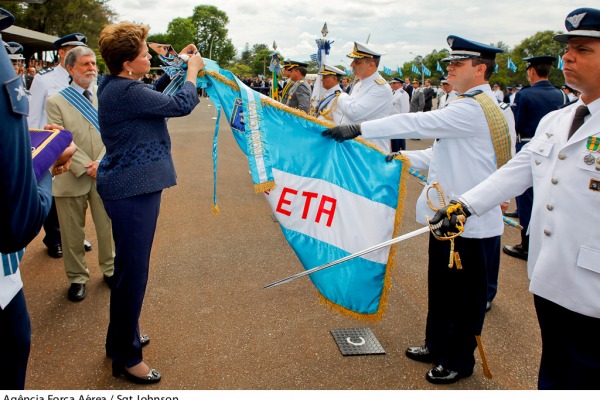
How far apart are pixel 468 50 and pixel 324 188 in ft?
4.19

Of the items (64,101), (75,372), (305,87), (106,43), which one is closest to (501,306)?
(75,372)

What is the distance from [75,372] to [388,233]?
2240 millimetres

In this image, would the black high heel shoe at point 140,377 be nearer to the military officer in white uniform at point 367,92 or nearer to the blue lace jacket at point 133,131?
the blue lace jacket at point 133,131

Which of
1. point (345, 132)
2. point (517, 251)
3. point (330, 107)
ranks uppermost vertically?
point (345, 132)

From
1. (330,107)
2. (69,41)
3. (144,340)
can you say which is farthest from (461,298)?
(69,41)

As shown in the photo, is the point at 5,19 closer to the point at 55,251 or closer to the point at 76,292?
the point at 76,292

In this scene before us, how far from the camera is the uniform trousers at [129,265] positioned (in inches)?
107

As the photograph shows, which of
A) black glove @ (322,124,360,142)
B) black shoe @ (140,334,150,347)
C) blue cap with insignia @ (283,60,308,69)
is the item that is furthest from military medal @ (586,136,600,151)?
blue cap with insignia @ (283,60,308,69)

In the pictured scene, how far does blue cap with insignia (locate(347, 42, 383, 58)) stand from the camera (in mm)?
4809

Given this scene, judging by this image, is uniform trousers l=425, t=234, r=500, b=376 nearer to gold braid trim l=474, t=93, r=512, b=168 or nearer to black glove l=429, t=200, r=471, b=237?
gold braid trim l=474, t=93, r=512, b=168

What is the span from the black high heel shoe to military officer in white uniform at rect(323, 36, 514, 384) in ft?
5.79

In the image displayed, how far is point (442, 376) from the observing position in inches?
118

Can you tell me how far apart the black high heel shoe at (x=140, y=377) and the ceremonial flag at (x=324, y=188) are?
119 centimetres

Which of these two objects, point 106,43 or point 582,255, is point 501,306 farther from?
point 106,43
